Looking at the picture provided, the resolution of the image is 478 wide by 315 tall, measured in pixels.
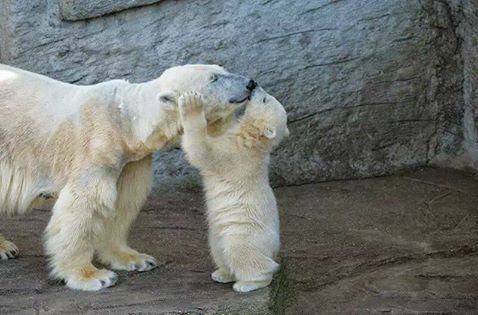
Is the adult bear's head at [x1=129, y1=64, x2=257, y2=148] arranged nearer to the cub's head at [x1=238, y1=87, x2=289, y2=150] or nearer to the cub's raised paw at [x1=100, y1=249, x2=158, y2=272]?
the cub's head at [x1=238, y1=87, x2=289, y2=150]

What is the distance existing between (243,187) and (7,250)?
1.48m

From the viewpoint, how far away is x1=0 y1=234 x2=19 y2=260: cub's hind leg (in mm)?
5539

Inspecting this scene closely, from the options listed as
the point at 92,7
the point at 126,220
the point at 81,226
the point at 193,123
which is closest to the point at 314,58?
the point at 92,7

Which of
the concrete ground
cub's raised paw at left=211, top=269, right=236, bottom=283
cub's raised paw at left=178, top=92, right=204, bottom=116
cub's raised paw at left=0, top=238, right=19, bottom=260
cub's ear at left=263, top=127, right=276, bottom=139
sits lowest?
the concrete ground

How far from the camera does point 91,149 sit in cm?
506

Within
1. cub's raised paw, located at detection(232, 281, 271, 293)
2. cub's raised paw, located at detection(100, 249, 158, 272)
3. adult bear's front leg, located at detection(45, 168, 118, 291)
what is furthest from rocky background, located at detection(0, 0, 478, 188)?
cub's raised paw, located at detection(232, 281, 271, 293)

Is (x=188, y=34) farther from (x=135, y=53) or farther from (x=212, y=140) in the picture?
(x=212, y=140)

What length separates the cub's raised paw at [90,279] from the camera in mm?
5012

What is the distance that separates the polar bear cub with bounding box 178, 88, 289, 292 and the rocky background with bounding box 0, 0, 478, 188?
2.13 metres

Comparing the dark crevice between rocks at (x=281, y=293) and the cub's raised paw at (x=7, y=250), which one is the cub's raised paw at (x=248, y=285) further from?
the cub's raised paw at (x=7, y=250)

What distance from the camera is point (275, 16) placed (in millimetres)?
6996

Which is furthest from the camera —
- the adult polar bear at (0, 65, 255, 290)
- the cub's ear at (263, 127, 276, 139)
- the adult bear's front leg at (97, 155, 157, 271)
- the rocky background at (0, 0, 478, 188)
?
the rocky background at (0, 0, 478, 188)

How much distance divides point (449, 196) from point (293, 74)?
135 centimetres

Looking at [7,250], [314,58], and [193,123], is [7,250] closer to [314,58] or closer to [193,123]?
[193,123]
